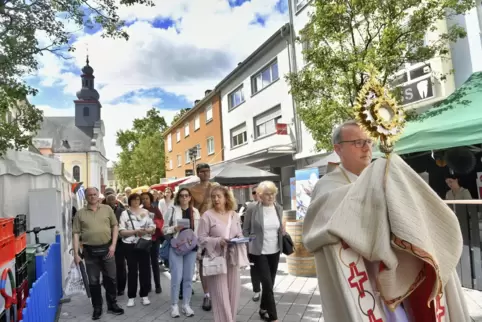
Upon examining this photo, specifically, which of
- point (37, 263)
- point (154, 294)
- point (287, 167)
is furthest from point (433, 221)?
point (287, 167)

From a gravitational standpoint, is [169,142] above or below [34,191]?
above

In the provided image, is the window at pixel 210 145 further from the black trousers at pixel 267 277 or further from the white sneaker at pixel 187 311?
the black trousers at pixel 267 277

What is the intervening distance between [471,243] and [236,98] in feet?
61.4

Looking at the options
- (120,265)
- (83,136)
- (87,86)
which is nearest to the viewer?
(120,265)

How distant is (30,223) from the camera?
Result: 22.9ft

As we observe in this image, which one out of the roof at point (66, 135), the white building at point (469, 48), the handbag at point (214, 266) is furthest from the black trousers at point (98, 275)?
the roof at point (66, 135)

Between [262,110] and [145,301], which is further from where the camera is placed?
[262,110]

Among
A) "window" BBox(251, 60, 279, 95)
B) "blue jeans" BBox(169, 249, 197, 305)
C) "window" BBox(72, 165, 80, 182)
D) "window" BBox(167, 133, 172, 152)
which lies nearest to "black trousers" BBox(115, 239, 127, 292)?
"blue jeans" BBox(169, 249, 197, 305)

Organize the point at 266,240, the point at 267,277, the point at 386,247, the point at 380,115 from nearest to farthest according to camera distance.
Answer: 1. the point at 386,247
2. the point at 380,115
3. the point at 267,277
4. the point at 266,240

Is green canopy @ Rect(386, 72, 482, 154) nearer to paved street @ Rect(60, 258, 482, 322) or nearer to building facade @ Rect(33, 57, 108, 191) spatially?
paved street @ Rect(60, 258, 482, 322)

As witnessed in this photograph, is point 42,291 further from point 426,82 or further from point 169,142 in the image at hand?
point 169,142

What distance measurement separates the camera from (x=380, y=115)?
1.68 meters

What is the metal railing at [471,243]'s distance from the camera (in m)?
5.54

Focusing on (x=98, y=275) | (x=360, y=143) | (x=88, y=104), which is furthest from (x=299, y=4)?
(x=88, y=104)
